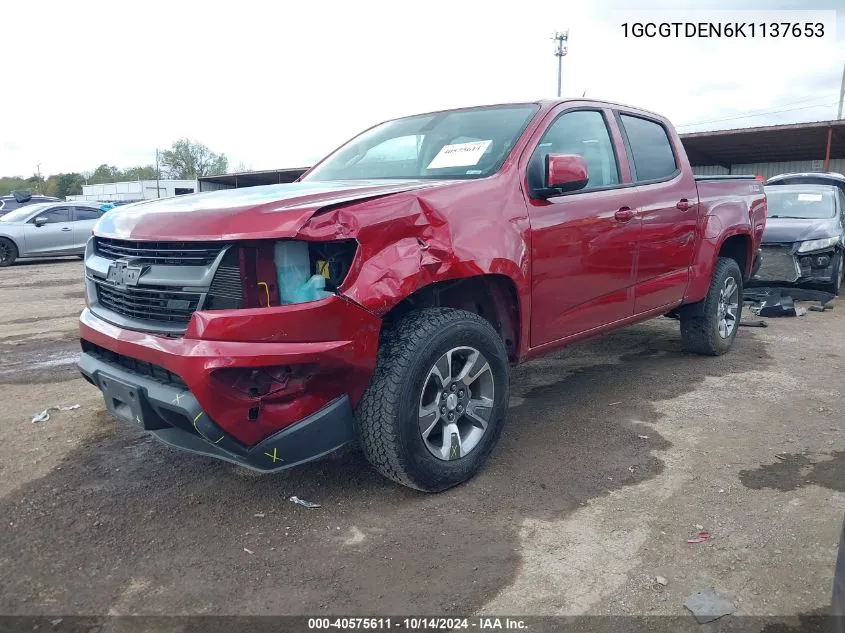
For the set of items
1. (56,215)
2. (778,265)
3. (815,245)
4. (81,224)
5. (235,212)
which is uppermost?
(235,212)

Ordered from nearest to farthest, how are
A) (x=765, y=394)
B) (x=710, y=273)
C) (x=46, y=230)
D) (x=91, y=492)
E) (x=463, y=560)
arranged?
(x=463, y=560) → (x=91, y=492) → (x=765, y=394) → (x=710, y=273) → (x=46, y=230)

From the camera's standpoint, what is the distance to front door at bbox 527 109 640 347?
3529 millimetres

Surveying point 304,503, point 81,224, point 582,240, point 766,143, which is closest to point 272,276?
point 304,503

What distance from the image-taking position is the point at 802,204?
30.6ft

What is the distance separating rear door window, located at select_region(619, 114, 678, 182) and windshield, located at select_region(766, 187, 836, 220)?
5.20 metres

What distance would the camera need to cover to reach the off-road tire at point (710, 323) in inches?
210

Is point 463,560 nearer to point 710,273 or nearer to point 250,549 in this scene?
point 250,549

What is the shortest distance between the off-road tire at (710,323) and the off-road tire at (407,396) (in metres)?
2.96

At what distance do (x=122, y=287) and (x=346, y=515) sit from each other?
1.41 m

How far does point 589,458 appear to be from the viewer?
11.7 feet

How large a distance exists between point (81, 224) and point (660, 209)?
13.6m

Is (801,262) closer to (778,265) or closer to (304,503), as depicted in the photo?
(778,265)

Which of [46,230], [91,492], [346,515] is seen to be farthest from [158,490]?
[46,230]

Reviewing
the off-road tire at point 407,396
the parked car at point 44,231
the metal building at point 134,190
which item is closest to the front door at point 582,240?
the off-road tire at point 407,396
